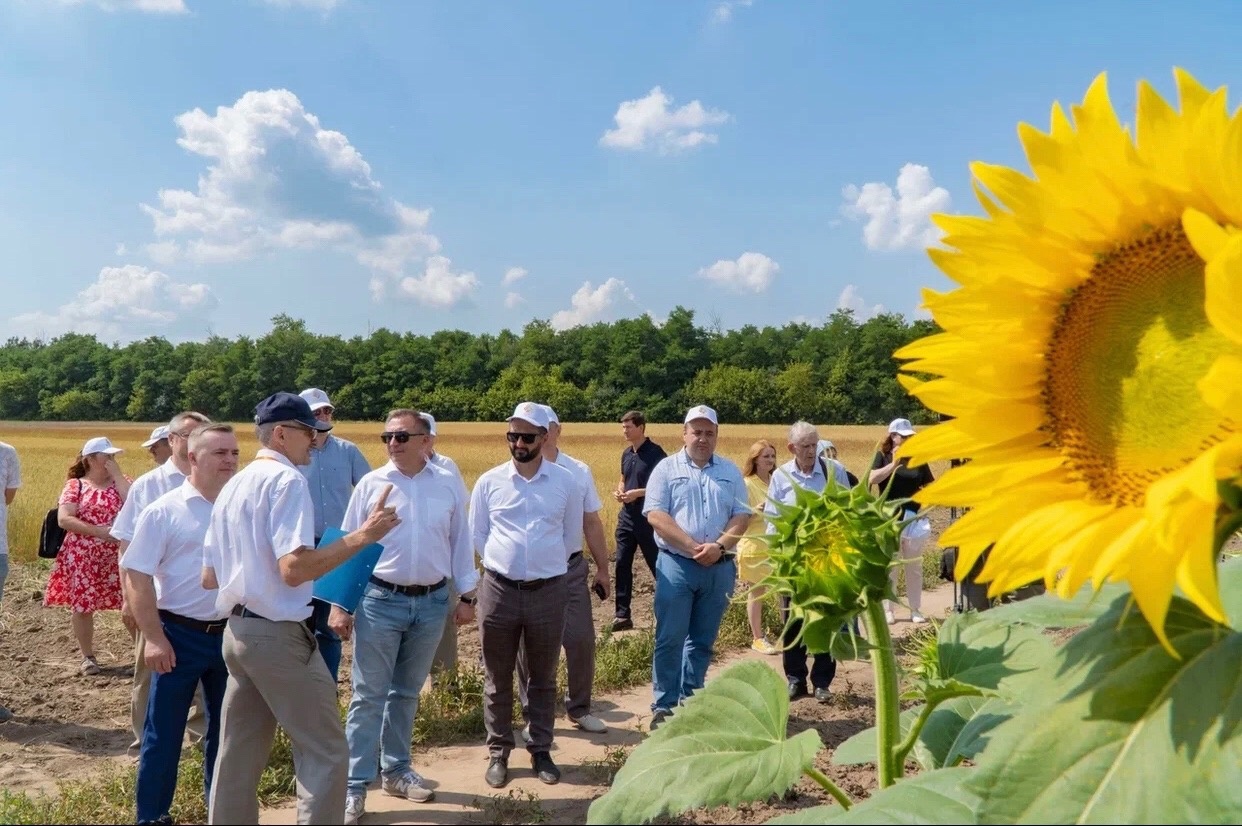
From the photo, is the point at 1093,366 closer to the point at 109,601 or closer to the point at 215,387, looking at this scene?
the point at 109,601

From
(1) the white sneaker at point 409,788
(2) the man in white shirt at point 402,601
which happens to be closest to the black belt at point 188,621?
(2) the man in white shirt at point 402,601

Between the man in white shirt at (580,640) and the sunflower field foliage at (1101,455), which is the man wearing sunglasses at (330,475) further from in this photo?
the sunflower field foliage at (1101,455)

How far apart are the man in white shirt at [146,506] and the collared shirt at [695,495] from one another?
10.1 ft

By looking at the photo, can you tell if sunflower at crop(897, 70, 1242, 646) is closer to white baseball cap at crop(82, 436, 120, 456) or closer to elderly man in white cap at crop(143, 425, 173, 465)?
elderly man in white cap at crop(143, 425, 173, 465)

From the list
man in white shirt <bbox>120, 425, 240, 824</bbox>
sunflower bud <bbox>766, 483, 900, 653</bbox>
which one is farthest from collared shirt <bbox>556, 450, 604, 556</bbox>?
sunflower bud <bbox>766, 483, 900, 653</bbox>

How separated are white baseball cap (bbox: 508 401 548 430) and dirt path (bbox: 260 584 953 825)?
2.14m

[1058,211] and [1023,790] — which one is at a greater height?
[1058,211]

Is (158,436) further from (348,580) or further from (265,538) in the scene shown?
(265,538)

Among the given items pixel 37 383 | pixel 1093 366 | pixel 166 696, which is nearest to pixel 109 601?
pixel 166 696

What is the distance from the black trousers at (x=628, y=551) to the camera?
9727 mm

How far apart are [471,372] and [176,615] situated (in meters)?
72.1

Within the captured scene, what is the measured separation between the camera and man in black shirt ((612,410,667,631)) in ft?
31.9

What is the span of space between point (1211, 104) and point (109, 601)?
874 centimetres

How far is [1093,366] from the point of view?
0.97m
